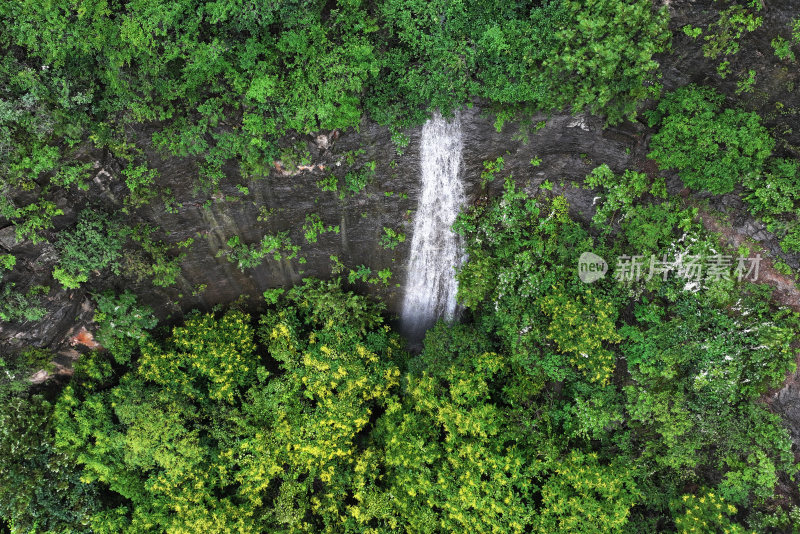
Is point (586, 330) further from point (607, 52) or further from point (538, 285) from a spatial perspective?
point (607, 52)

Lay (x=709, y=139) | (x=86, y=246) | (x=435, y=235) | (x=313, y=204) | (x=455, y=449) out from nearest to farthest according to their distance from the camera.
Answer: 1. (x=709, y=139)
2. (x=86, y=246)
3. (x=455, y=449)
4. (x=313, y=204)
5. (x=435, y=235)

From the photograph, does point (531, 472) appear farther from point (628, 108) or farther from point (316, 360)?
point (628, 108)

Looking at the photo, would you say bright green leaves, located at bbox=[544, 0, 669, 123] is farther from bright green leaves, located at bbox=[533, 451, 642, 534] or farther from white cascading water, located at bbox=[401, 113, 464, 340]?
bright green leaves, located at bbox=[533, 451, 642, 534]

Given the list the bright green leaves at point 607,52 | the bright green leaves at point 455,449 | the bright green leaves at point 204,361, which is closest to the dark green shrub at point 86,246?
the bright green leaves at point 204,361

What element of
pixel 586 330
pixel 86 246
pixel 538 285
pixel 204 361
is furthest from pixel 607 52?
pixel 86 246

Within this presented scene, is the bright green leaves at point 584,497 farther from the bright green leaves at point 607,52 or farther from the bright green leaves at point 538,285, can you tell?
the bright green leaves at point 607,52

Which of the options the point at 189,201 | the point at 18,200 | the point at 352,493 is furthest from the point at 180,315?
the point at 352,493

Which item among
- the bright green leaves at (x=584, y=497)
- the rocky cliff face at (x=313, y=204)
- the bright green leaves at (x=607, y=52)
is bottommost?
the bright green leaves at (x=584, y=497)
